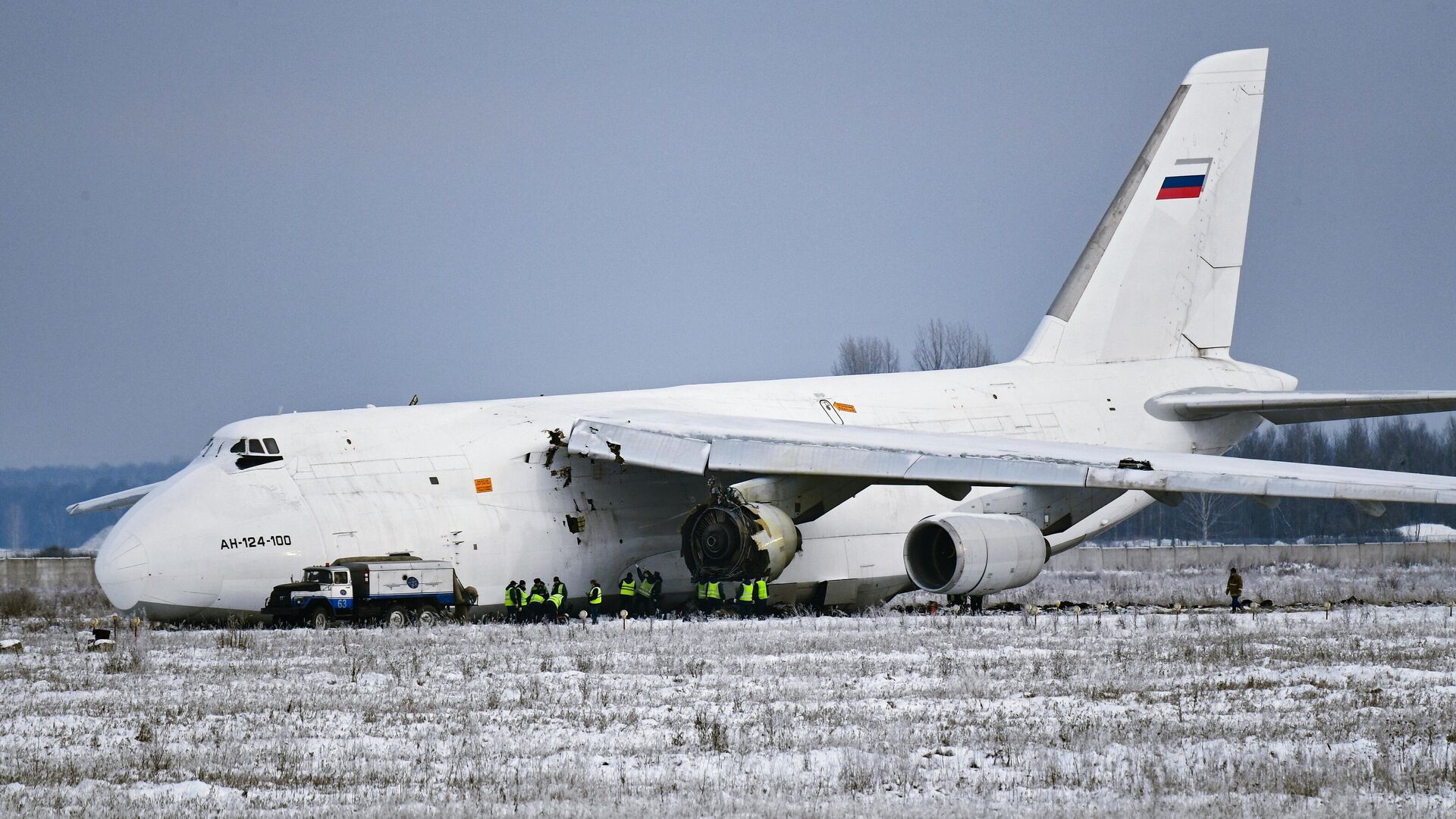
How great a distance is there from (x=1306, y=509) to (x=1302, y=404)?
48901 mm

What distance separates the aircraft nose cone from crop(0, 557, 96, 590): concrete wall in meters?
20.0

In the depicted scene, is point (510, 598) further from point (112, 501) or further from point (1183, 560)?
point (1183, 560)

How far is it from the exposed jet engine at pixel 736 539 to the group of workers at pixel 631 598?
0.83ft

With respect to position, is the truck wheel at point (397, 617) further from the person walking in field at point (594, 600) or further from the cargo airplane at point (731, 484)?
the person walking in field at point (594, 600)

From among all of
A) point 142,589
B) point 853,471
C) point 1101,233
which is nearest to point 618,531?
point 853,471

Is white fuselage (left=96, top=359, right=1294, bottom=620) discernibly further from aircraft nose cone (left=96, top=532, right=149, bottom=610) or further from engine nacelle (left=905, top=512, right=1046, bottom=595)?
engine nacelle (left=905, top=512, right=1046, bottom=595)

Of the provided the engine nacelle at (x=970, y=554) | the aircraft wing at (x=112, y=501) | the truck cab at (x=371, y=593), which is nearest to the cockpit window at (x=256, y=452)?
the truck cab at (x=371, y=593)

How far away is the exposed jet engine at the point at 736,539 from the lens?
59.5 feet

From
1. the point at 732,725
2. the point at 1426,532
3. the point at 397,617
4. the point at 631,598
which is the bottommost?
the point at 732,725

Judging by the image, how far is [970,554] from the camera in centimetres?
1781

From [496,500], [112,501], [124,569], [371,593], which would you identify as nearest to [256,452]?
[124,569]

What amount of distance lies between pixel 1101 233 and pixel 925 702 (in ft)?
54.3

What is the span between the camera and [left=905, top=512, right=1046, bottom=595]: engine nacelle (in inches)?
704

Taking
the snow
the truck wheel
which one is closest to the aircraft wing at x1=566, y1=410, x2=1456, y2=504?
the truck wheel
